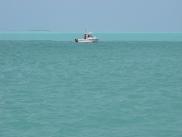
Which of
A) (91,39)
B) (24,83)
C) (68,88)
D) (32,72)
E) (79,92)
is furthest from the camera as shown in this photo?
(91,39)

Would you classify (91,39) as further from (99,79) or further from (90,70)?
(99,79)

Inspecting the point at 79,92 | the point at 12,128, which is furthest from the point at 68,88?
the point at 12,128

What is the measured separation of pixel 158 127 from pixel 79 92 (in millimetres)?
9653

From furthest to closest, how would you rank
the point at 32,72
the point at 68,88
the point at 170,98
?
the point at 32,72, the point at 68,88, the point at 170,98

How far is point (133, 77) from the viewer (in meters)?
38.3

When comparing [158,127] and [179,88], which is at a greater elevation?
[179,88]

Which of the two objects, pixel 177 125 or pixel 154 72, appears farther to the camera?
pixel 154 72

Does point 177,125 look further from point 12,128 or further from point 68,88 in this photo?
point 68,88

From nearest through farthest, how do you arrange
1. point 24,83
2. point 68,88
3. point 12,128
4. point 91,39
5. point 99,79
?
point 12,128 → point 68,88 → point 24,83 → point 99,79 → point 91,39

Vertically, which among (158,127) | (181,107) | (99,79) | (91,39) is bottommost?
(158,127)

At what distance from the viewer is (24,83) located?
32719mm

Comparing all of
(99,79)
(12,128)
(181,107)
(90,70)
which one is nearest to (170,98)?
(181,107)

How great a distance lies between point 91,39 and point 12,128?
9713 centimetres

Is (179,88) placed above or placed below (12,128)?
above
